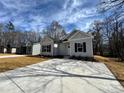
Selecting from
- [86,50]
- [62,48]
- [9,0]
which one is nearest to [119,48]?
[86,50]

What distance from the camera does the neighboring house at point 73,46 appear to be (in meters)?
20.0

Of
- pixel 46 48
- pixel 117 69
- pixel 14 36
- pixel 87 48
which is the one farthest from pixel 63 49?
pixel 14 36

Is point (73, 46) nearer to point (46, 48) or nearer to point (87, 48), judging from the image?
point (87, 48)

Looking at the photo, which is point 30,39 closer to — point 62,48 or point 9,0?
point 62,48

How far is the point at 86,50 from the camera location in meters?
20.0

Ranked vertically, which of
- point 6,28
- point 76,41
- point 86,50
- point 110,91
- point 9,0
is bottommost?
point 110,91

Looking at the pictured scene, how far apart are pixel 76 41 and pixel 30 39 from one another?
39478 millimetres

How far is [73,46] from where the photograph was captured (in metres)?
21.5

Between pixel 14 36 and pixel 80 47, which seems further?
pixel 14 36

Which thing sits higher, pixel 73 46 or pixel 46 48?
pixel 73 46

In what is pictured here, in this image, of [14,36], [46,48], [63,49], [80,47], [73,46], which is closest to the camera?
[80,47]

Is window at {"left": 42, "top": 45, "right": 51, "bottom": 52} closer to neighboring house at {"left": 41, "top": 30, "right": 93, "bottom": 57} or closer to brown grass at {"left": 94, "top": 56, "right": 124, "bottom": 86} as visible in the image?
neighboring house at {"left": 41, "top": 30, "right": 93, "bottom": 57}

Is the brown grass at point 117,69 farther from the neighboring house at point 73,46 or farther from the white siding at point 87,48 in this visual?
the neighboring house at point 73,46

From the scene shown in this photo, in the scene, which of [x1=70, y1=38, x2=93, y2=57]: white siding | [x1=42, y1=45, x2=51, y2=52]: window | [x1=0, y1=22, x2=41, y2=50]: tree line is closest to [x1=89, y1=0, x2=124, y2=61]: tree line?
[x1=70, y1=38, x2=93, y2=57]: white siding
